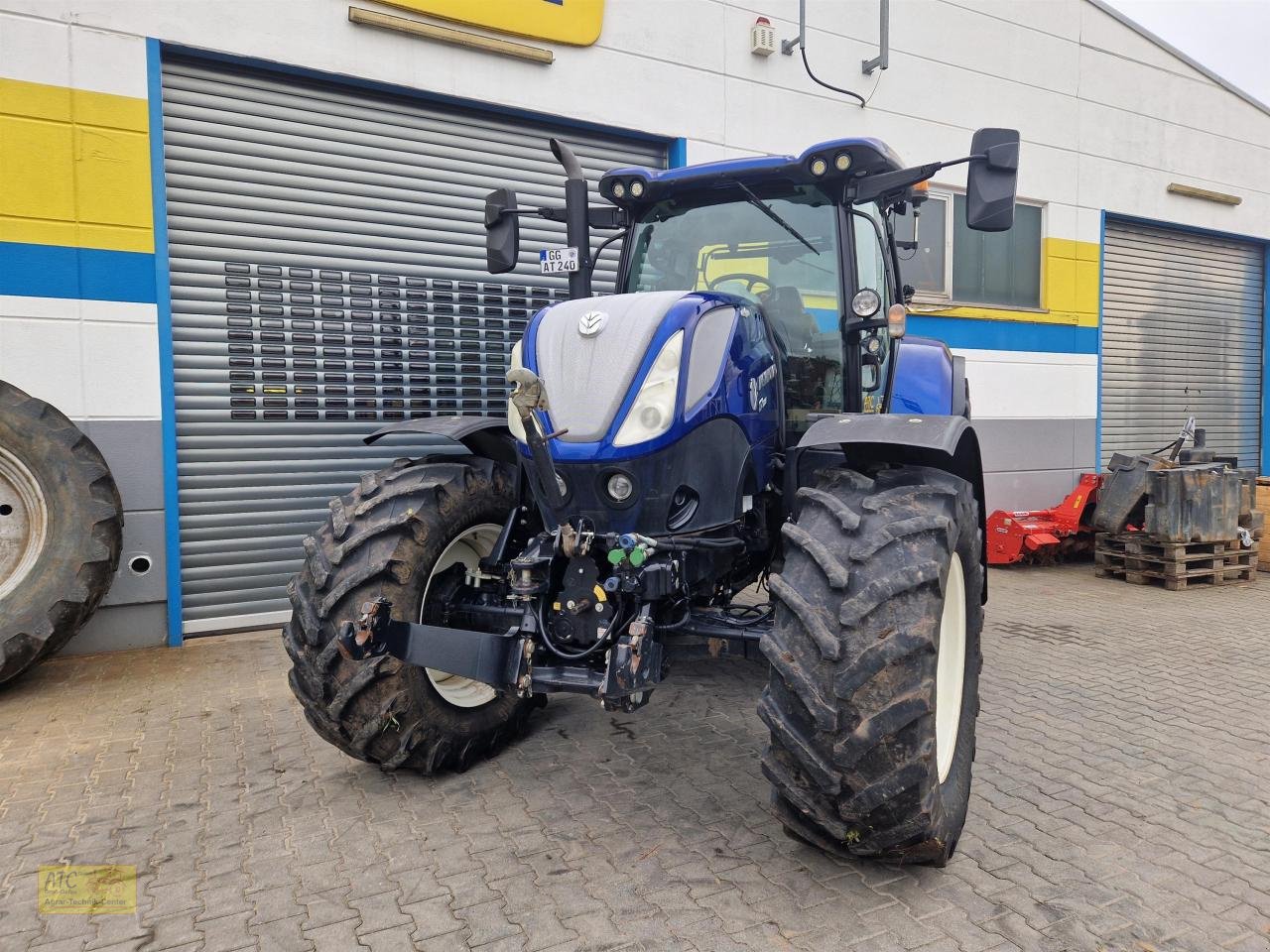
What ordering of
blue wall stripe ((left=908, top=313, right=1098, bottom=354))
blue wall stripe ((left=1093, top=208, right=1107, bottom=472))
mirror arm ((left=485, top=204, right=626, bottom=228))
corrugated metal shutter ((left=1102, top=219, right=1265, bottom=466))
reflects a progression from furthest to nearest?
1. corrugated metal shutter ((left=1102, top=219, right=1265, bottom=466))
2. blue wall stripe ((left=1093, top=208, right=1107, bottom=472))
3. blue wall stripe ((left=908, top=313, right=1098, bottom=354))
4. mirror arm ((left=485, top=204, right=626, bottom=228))

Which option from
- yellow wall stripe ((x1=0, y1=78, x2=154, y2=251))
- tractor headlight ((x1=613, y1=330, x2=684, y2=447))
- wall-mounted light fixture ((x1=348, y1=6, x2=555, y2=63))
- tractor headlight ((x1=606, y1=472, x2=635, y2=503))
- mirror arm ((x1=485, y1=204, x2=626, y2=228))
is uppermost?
wall-mounted light fixture ((x1=348, y1=6, x2=555, y2=63))

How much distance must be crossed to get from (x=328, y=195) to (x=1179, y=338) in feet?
33.8

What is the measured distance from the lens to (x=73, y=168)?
5.19 m

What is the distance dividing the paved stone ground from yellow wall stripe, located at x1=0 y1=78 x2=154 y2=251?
8.68 feet

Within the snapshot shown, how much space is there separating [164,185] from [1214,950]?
631 centimetres

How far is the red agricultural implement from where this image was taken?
8.25m

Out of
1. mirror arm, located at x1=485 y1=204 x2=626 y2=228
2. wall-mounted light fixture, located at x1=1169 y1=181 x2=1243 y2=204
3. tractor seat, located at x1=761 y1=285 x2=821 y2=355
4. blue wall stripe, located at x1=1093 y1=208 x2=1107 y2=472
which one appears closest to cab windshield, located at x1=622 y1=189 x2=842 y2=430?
tractor seat, located at x1=761 y1=285 x2=821 y2=355

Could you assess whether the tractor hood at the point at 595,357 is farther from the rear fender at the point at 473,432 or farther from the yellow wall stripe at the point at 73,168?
the yellow wall stripe at the point at 73,168

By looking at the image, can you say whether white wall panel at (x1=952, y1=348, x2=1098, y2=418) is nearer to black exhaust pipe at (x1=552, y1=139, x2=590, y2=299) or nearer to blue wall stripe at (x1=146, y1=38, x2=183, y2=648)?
black exhaust pipe at (x1=552, y1=139, x2=590, y2=299)

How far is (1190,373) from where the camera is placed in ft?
36.7

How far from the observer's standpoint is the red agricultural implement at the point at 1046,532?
27.1 feet

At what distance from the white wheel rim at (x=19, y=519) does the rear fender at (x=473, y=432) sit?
2.39m

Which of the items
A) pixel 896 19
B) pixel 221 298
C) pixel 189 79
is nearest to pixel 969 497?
pixel 221 298

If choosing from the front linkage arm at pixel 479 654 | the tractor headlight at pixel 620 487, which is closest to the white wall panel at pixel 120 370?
the front linkage arm at pixel 479 654
